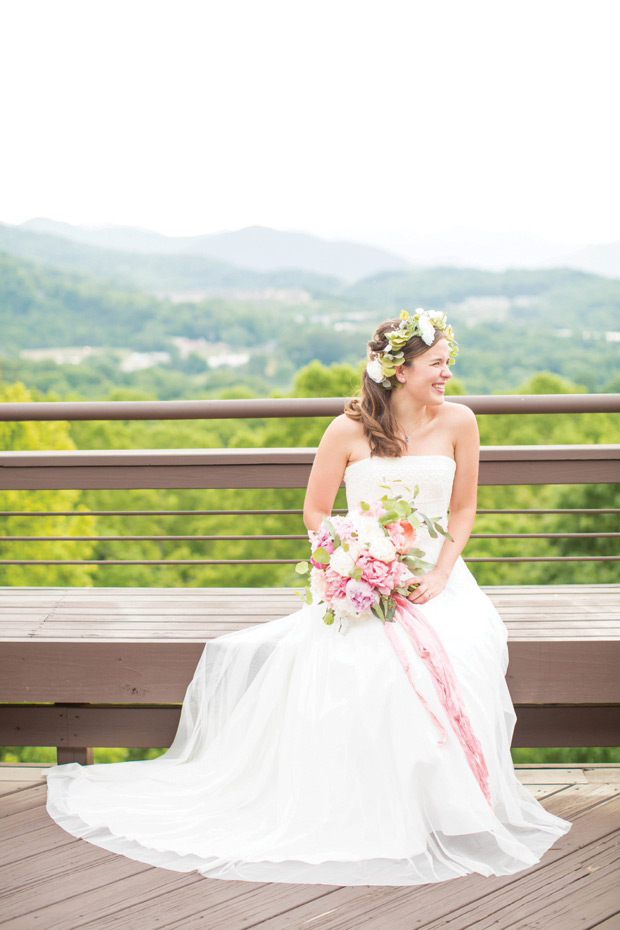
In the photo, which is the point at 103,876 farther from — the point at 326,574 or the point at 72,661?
the point at 326,574

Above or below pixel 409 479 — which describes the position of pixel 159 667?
below

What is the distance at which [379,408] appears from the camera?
2820 millimetres

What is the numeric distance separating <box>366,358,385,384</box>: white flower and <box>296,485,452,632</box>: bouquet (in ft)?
1.35

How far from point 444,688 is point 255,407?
1.20 meters

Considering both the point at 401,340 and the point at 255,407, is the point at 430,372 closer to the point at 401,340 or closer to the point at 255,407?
the point at 401,340

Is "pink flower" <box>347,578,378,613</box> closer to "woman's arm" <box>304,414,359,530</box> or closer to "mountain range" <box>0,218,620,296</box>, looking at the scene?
"woman's arm" <box>304,414,359,530</box>

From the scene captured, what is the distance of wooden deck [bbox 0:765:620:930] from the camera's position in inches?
85.7

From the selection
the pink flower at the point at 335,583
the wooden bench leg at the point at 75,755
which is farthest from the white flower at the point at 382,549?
the wooden bench leg at the point at 75,755

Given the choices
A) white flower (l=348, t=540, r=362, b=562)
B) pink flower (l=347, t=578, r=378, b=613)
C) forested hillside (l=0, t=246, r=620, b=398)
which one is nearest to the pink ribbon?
pink flower (l=347, t=578, r=378, b=613)

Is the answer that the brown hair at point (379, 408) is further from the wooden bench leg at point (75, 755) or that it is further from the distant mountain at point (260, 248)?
the distant mountain at point (260, 248)

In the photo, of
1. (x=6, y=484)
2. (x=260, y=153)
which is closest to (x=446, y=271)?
(x=260, y=153)

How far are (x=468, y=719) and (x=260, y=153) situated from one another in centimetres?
4435

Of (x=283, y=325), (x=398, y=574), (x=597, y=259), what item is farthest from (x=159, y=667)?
(x=597, y=259)

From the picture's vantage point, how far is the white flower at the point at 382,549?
2.43m
